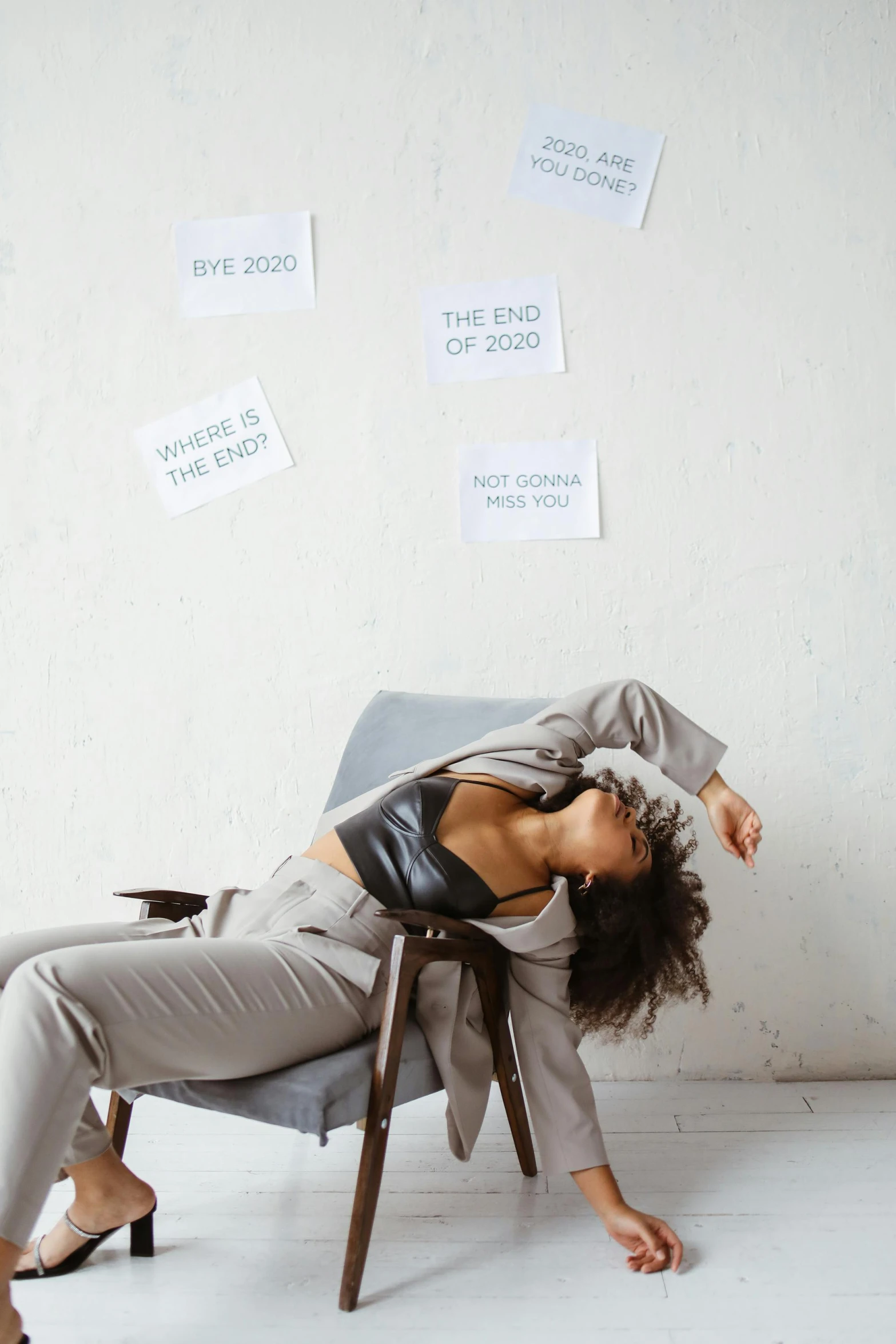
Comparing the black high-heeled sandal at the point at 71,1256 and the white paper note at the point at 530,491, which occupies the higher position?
the white paper note at the point at 530,491

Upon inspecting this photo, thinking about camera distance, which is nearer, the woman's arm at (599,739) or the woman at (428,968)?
the woman at (428,968)

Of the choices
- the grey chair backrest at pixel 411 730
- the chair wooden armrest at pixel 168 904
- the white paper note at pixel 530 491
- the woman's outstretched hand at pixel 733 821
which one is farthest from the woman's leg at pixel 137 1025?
the white paper note at pixel 530 491

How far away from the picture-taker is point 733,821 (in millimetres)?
1808

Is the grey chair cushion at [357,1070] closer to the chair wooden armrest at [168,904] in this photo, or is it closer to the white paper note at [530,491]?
the chair wooden armrest at [168,904]

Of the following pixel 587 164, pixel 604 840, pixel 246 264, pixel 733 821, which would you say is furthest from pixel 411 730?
pixel 587 164

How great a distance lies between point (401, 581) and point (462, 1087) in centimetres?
118

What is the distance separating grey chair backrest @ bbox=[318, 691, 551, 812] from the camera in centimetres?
200

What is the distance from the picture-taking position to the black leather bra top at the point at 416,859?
163 centimetres

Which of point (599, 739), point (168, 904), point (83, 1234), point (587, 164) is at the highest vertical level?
point (587, 164)

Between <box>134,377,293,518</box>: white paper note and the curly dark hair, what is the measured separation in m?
1.11

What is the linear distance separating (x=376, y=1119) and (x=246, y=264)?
189cm

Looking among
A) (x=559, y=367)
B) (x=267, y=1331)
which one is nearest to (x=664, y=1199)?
(x=267, y=1331)

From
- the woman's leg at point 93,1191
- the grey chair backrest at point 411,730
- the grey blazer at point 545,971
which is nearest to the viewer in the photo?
the woman's leg at point 93,1191

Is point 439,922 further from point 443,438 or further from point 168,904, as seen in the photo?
point 443,438
